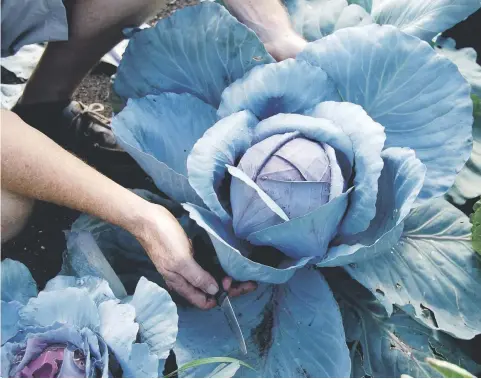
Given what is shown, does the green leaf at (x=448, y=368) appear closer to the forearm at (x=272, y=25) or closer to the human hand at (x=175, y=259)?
the human hand at (x=175, y=259)

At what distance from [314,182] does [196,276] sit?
226 mm

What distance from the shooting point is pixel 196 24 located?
107cm

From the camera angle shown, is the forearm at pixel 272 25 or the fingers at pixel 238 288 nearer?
the fingers at pixel 238 288

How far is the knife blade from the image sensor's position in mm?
951

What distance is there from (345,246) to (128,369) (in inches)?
14.2

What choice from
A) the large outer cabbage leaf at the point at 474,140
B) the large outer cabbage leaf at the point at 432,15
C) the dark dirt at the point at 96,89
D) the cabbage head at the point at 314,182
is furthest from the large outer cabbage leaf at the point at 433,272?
the dark dirt at the point at 96,89

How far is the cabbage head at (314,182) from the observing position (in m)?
0.89

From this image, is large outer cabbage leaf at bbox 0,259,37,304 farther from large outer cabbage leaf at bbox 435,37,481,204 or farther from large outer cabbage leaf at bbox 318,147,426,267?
large outer cabbage leaf at bbox 435,37,481,204

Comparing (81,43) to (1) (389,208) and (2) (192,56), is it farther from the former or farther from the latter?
(1) (389,208)

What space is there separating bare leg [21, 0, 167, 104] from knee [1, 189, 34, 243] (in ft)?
1.46

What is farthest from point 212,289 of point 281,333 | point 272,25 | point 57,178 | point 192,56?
point 272,25

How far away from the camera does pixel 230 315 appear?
0.97 meters

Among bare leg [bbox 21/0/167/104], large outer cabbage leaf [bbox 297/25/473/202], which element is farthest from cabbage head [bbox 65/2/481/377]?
bare leg [bbox 21/0/167/104]

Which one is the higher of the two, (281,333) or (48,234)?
(281,333)
